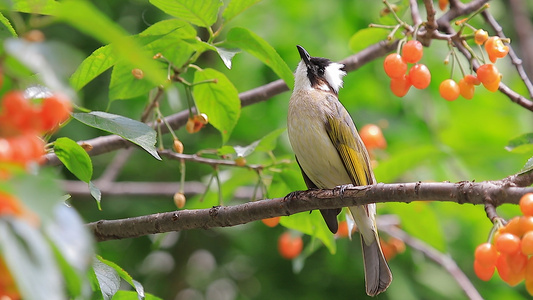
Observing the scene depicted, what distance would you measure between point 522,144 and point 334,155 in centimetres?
136

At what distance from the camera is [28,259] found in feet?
3.77

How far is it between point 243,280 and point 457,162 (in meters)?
2.36

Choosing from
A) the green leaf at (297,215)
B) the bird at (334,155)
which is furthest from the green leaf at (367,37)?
the green leaf at (297,215)

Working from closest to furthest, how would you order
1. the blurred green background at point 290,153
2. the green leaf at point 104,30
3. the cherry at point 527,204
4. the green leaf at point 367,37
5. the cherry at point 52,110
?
the green leaf at point 104,30
the cherry at point 52,110
the cherry at point 527,204
the green leaf at point 367,37
the blurred green background at point 290,153

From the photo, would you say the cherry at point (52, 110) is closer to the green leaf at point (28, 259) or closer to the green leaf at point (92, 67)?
the green leaf at point (28, 259)

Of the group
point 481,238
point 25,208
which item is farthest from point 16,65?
point 481,238

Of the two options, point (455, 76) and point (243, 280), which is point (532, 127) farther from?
point (243, 280)

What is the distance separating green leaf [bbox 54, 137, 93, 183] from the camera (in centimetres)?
254

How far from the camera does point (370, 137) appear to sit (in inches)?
197

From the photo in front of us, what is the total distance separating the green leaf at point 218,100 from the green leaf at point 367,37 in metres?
1.04

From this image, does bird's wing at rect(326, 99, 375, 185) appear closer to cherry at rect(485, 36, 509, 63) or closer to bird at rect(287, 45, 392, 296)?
bird at rect(287, 45, 392, 296)

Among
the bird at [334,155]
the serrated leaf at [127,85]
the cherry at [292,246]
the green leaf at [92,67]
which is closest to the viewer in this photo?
the green leaf at [92,67]

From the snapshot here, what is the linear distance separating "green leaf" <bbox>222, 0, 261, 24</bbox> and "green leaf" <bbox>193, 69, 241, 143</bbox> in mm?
364

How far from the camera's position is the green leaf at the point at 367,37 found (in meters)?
4.03
